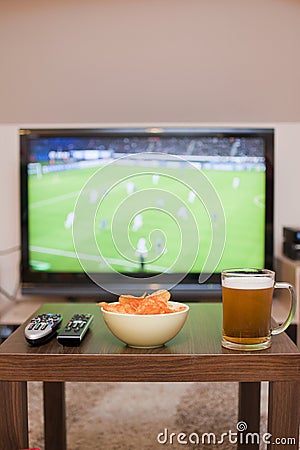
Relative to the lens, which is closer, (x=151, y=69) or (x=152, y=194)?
(x=152, y=194)

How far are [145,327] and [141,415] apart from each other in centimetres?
118

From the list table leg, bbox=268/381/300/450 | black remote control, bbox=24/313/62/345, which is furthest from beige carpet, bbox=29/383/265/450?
black remote control, bbox=24/313/62/345

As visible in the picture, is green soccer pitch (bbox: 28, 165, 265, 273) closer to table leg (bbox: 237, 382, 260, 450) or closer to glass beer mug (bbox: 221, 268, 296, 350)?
table leg (bbox: 237, 382, 260, 450)

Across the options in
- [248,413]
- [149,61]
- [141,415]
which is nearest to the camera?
[248,413]

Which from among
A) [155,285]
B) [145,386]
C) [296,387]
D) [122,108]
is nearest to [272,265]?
[155,285]

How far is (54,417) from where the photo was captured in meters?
2.02

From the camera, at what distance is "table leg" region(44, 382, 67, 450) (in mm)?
2012

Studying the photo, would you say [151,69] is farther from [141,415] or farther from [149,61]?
[141,415]

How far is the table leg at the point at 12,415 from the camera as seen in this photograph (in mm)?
1521

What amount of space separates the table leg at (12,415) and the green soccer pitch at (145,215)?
1875 mm

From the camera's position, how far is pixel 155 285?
11.3 ft

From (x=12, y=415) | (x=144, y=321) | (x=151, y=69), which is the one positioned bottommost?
(x=12, y=415)

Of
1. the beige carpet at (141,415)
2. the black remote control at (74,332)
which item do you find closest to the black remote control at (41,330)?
the black remote control at (74,332)

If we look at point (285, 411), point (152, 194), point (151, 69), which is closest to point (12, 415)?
point (285, 411)
